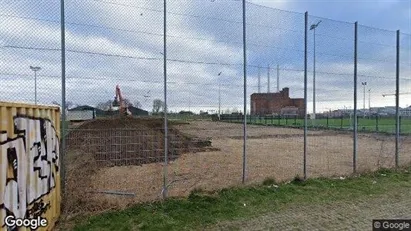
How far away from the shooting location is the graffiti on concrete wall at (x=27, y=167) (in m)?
3.69

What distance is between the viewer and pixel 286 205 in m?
6.42

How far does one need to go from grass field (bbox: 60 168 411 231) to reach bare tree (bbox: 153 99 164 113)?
1766 millimetres

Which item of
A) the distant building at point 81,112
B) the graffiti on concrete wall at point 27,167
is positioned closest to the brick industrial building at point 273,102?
the distant building at point 81,112

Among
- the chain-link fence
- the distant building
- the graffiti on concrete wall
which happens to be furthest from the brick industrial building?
the graffiti on concrete wall

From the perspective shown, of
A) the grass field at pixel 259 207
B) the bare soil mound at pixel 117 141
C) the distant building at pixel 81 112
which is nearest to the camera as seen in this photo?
the grass field at pixel 259 207

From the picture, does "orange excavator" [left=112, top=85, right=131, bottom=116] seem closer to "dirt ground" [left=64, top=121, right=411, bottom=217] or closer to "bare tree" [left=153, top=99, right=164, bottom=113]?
"bare tree" [left=153, top=99, right=164, bottom=113]

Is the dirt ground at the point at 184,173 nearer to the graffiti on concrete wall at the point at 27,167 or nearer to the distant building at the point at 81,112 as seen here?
the graffiti on concrete wall at the point at 27,167

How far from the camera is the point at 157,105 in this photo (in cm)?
665

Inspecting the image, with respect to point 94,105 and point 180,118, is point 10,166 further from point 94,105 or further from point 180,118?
point 180,118

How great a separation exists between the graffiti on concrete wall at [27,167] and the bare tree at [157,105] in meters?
1.98

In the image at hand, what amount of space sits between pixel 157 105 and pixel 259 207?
2732 mm

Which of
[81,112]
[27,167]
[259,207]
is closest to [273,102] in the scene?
[259,207]

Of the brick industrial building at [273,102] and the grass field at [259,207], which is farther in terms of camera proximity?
the brick industrial building at [273,102]

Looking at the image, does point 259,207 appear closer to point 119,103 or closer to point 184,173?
point 119,103
